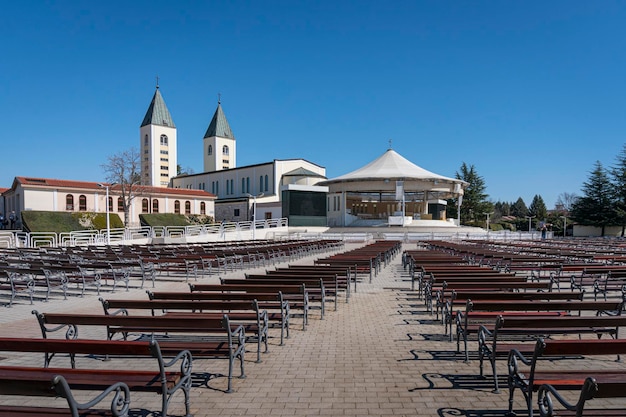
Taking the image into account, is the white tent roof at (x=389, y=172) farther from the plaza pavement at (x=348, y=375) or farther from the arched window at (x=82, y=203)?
the plaza pavement at (x=348, y=375)

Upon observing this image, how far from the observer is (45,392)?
246 centimetres

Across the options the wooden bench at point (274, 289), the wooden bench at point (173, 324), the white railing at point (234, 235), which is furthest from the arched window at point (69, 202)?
the wooden bench at point (173, 324)

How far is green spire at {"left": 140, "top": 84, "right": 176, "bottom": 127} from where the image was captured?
323ft

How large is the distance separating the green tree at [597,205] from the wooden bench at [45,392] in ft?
234

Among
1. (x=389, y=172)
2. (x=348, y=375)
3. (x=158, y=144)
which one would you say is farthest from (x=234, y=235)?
(x=158, y=144)

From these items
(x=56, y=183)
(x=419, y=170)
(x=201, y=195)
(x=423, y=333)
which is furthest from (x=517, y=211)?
(x=423, y=333)

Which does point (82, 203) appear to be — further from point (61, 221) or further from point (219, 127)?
point (219, 127)

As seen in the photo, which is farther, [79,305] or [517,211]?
[517,211]

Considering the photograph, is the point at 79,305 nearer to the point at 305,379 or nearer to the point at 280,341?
the point at 280,341

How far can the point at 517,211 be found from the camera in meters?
127

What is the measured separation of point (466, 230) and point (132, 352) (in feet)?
164

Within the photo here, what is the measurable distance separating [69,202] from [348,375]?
54329 millimetres

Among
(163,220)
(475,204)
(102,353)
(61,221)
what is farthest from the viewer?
(475,204)

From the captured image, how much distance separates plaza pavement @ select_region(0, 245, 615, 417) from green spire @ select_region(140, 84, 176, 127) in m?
99.4
